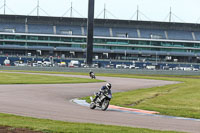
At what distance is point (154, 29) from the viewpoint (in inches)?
5812

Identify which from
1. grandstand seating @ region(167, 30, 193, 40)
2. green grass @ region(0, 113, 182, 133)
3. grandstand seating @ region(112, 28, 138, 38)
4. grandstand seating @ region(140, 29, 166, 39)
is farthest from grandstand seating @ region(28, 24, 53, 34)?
green grass @ region(0, 113, 182, 133)

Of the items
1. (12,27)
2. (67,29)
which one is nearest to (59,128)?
(67,29)

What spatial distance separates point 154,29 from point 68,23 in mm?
32955

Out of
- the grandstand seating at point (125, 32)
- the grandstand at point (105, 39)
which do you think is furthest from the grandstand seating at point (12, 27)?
the grandstand seating at point (125, 32)

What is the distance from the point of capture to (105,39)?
13925 cm

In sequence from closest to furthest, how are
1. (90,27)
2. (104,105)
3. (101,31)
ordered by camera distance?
(104,105) < (90,27) < (101,31)

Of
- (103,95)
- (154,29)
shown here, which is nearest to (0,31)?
(154,29)

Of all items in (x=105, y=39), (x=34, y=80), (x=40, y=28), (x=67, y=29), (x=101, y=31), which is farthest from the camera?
(x=101, y=31)

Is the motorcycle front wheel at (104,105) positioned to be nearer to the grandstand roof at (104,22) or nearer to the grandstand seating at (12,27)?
the grandstand seating at (12,27)

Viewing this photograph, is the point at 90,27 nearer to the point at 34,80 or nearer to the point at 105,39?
the point at 105,39

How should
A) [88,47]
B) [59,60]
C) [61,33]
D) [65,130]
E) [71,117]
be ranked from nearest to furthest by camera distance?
[65,130]
[71,117]
[88,47]
[59,60]
[61,33]

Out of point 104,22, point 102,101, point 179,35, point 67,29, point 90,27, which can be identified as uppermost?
point 104,22

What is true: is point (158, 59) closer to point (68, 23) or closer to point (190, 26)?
point (190, 26)

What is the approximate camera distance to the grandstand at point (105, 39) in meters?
138
